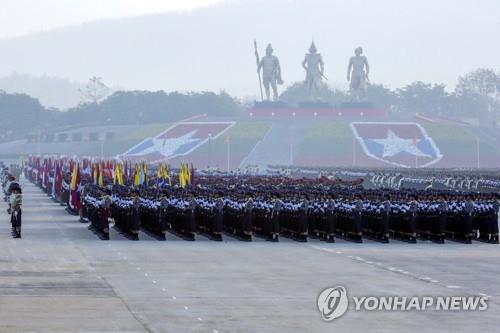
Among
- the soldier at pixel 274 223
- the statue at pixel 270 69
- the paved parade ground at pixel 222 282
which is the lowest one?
the paved parade ground at pixel 222 282

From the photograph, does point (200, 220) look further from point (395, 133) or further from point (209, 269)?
point (395, 133)

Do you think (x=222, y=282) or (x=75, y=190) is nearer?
(x=222, y=282)

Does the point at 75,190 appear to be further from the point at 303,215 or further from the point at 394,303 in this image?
the point at 394,303

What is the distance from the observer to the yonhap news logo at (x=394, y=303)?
825 inches

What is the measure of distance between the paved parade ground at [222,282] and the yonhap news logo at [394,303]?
206mm

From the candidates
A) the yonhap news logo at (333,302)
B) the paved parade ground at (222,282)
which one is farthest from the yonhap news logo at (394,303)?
the paved parade ground at (222,282)

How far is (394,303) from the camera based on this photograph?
858 inches

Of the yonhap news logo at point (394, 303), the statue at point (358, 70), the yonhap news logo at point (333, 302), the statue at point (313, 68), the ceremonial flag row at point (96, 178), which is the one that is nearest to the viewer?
the yonhap news logo at point (333, 302)

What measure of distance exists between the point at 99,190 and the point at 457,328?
21.4m

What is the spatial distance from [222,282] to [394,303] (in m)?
4.01

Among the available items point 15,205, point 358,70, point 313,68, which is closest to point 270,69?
point 313,68

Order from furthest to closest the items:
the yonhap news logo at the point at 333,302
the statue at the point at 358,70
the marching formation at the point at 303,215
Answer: the statue at the point at 358,70 → the marching formation at the point at 303,215 → the yonhap news logo at the point at 333,302

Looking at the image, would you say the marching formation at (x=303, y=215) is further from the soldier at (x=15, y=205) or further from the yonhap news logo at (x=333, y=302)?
the yonhap news logo at (x=333, y=302)

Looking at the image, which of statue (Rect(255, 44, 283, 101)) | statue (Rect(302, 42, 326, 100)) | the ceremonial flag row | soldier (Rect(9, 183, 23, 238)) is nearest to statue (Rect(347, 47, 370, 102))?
statue (Rect(302, 42, 326, 100))
